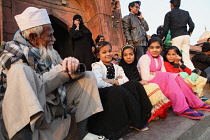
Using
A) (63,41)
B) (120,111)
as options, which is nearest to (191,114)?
(120,111)

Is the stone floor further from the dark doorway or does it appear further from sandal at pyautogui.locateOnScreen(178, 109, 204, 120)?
the dark doorway

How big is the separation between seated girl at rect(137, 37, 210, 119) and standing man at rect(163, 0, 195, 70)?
6.68ft

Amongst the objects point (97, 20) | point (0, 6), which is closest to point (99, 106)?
point (0, 6)

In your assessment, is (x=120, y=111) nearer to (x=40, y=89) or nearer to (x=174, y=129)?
(x=174, y=129)

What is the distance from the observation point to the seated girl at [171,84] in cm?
209

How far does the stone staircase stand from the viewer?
5.03 ft

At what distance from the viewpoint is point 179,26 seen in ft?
14.5

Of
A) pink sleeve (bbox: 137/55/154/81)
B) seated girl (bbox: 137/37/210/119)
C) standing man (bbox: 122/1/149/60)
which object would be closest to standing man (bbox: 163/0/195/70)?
standing man (bbox: 122/1/149/60)

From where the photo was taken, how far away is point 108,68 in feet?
7.79

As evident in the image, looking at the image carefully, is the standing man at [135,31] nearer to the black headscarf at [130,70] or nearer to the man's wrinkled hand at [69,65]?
the black headscarf at [130,70]

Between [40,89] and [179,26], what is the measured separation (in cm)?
448

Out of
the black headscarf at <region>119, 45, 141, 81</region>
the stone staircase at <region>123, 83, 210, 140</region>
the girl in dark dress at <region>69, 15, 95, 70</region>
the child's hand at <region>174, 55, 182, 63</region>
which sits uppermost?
the girl in dark dress at <region>69, 15, 95, 70</region>

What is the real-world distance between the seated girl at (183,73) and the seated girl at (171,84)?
0.20 m

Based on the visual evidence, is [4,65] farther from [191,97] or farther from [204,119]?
[191,97]
